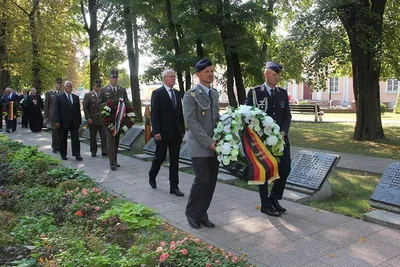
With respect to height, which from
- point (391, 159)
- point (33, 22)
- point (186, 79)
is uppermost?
point (33, 22)

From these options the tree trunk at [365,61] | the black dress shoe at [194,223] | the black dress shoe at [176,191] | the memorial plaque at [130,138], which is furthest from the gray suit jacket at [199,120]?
the tree trunk at [365,61]

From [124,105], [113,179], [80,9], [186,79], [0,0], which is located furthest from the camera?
[80,9]

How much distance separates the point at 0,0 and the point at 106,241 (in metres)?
24.2

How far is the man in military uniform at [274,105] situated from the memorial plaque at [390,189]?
49.9 inches

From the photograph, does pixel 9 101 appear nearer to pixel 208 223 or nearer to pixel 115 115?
pixel 115 115

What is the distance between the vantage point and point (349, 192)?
6.57 metres

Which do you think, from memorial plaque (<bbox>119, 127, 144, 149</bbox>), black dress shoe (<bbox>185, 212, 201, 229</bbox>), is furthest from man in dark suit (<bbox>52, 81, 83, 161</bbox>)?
black dress shoe (<bbox>185, 212, 201, 229</bbox>)

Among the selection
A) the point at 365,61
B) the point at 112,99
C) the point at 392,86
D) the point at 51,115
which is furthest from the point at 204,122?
the point at 392,86

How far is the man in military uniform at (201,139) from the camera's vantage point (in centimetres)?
472

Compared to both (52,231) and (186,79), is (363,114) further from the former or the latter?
(52,231)

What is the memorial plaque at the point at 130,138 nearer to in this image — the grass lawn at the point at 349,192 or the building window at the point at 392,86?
the grass lawn at the point at 349,192

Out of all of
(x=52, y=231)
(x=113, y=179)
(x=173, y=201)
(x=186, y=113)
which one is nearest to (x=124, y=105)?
→ (x=113, y=179)

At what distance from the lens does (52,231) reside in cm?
412

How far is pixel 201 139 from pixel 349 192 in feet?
10.7
